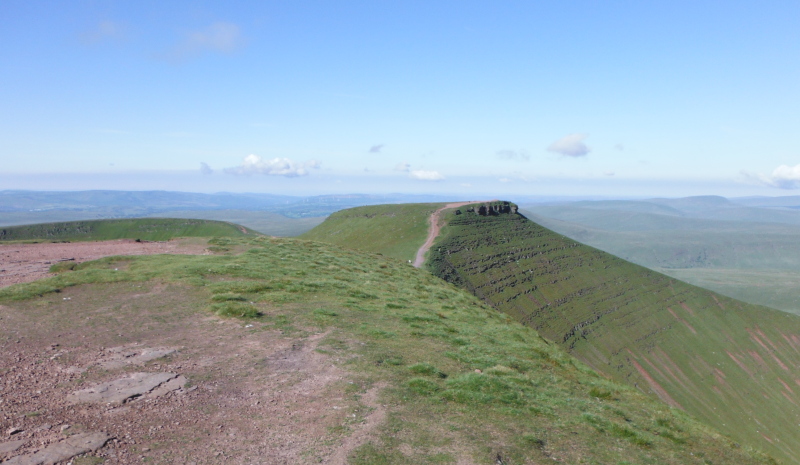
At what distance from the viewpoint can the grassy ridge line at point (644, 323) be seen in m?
52.3

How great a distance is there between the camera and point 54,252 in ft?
95.2

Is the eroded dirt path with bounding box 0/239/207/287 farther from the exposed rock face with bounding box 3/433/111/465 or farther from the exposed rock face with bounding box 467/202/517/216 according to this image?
the exposed rock face with bounding box 467/202/517/216

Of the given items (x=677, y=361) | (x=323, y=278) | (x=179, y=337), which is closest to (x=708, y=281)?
(x=677, y=361)

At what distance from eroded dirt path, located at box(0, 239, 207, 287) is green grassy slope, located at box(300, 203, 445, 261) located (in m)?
33.6

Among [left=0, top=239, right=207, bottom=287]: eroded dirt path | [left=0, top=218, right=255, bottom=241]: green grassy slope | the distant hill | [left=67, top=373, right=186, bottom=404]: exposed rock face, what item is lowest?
the distant hill

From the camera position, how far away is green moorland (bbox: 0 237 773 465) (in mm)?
10258

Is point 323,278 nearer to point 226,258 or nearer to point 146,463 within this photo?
point 226,258

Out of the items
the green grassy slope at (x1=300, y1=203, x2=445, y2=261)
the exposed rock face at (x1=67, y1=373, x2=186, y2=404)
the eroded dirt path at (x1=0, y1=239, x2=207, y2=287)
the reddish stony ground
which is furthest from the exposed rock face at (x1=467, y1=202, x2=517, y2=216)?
the exposed rock face at (x1=67, y1=373, x2=186, y2=404)

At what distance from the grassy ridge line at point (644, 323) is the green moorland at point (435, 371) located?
31972 mm

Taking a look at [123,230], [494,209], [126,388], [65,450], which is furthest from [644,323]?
[123,230]

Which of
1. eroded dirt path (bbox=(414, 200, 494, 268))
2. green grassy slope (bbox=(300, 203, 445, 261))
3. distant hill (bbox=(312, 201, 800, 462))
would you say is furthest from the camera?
green grassy slope (bbox=(300, 203, 445, 261))

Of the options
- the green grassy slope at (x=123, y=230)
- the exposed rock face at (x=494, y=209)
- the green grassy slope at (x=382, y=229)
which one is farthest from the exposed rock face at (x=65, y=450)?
the green grassy slope at (x=123, y=230)

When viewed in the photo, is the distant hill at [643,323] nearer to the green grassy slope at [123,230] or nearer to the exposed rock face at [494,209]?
the exposed rock face at [494,209]

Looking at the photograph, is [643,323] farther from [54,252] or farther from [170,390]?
[54,252]
